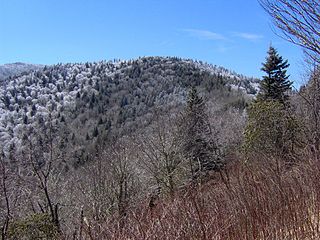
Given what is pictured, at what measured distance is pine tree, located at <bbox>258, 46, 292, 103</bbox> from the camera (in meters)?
26.3

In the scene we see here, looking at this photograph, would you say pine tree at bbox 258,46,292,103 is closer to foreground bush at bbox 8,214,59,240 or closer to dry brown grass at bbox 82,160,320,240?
foreground bush at bbox 8,214,59,240

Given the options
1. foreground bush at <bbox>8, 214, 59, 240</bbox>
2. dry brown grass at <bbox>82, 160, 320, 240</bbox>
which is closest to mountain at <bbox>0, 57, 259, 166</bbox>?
foreground bush at <bbox>8, 214, 59, 240</bbox>

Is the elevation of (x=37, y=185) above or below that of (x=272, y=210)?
below

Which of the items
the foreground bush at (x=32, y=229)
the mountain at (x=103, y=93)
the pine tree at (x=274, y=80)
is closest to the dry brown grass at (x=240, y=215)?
the foreground bush at (x=32, y=229)

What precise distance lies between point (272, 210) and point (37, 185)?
45.7 feet

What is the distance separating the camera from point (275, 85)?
86.6ft

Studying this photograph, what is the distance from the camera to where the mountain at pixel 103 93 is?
4358 inches

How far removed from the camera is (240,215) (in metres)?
2.79

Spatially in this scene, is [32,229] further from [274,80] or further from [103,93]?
[103,93]

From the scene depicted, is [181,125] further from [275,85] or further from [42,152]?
[42,152]

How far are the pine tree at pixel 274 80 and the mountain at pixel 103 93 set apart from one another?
193ft

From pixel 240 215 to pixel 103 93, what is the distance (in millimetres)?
148386

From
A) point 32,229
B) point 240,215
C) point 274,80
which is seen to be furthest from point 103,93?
point 240,215

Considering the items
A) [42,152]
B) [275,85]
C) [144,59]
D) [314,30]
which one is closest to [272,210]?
[314,30]
